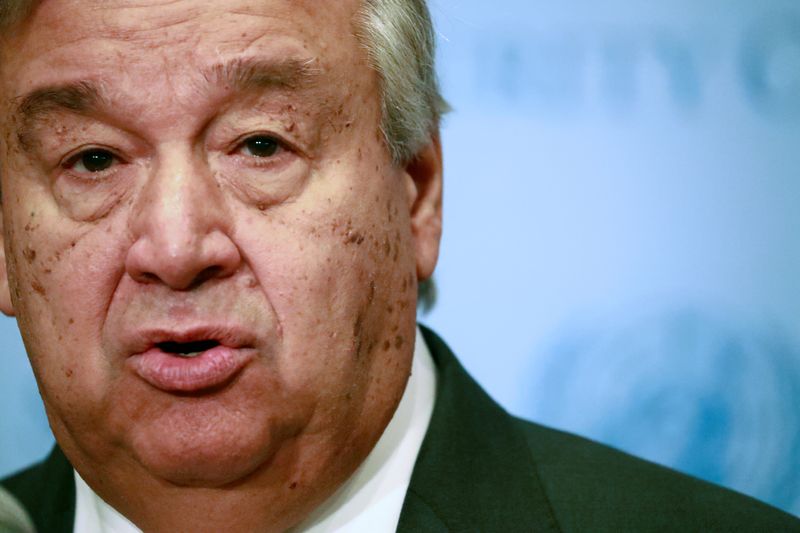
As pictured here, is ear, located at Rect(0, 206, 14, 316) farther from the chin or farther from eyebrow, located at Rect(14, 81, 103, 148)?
the chin

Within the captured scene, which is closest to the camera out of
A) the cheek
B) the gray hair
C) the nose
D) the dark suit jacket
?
the nose

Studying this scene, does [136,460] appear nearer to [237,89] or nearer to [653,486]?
[237,89]

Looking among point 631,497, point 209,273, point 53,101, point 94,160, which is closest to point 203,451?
point 209,273

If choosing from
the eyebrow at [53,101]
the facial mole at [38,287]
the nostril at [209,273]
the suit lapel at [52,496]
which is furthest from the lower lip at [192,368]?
the suit lapel at [52,496]

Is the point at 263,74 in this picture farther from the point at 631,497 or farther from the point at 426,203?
the point at 631,497

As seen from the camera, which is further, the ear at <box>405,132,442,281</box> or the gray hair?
the ear at <box>405,132,442,281</box>

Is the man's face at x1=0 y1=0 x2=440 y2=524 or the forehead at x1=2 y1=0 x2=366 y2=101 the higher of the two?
the forehead at x1=2 y1=0 x2=366 y2=101

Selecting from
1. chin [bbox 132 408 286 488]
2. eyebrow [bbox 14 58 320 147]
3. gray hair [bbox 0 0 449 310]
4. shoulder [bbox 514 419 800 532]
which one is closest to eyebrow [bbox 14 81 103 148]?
eyebrow [bbox 14 58 320 147]

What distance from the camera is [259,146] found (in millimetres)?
2105

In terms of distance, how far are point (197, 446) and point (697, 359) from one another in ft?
5.09

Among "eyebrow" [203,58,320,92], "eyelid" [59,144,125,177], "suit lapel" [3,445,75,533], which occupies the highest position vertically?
"eyebrow" [203,58,320,92]

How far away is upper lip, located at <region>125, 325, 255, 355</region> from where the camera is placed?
2006 millimetres

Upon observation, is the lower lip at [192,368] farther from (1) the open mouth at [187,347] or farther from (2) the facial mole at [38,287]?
(2) the facial mole at [38,287]

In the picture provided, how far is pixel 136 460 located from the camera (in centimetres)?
212
